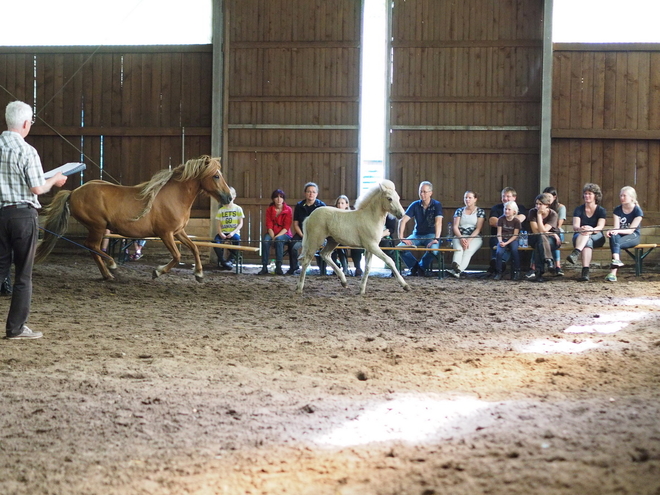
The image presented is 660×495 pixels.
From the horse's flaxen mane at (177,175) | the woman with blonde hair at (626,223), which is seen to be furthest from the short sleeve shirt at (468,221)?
the horse's flaxen mane at (177,175)

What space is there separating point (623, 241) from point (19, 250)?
8.10m

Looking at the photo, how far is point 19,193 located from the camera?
15.9ft

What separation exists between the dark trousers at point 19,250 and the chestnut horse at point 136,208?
156 inches

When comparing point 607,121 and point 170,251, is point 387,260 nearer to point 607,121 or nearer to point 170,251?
point 170,251

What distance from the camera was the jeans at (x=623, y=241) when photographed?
32.7 feet

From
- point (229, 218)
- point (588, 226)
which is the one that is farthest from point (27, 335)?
point (588, 226)

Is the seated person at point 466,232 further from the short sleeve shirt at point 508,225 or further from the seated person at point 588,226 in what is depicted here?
the seated person at point 588,226

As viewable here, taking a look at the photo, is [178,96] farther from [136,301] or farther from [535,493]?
[535,493]

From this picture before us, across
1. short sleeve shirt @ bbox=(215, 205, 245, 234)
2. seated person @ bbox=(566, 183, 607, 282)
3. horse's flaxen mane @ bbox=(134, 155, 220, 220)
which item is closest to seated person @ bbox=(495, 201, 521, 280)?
seated person @ bbox=(566, 183, 607, 282)

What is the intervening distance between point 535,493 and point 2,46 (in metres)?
13.5

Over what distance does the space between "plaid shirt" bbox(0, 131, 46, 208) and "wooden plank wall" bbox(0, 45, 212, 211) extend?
26.8 feet

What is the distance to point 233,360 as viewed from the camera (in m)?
4.48

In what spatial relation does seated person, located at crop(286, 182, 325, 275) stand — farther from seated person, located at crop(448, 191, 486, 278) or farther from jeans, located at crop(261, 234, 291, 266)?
seated person, located at crop(448, 191, 486, 278)

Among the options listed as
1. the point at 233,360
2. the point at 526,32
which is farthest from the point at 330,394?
the point at 526,32
